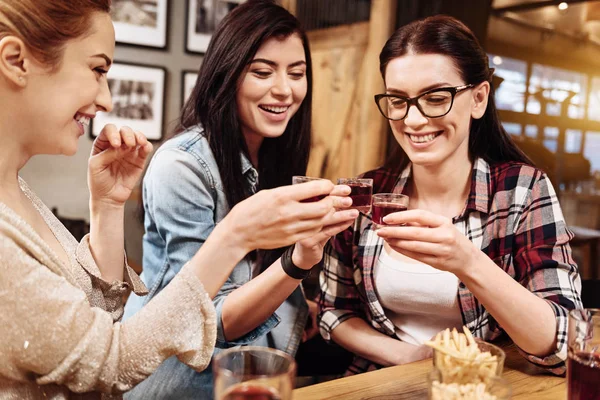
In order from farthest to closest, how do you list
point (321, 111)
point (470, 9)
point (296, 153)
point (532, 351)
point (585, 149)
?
1. point (321, 111)
2. point (470, 9)
3. point (585, 149)
4. point (296, 153)
5. point (532, 351)

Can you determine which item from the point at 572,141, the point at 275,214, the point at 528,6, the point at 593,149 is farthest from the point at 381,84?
the point at 275,214

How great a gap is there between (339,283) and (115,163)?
0.89 meters

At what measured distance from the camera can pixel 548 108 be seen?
126 inches

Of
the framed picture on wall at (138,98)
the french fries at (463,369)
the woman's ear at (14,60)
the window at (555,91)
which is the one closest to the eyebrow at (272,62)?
the woman's ear at (14,60)

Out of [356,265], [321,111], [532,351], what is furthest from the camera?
[321,111]

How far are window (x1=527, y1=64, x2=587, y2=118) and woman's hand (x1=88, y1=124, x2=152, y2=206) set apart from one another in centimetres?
254

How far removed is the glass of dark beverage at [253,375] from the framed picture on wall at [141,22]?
13.9 feet

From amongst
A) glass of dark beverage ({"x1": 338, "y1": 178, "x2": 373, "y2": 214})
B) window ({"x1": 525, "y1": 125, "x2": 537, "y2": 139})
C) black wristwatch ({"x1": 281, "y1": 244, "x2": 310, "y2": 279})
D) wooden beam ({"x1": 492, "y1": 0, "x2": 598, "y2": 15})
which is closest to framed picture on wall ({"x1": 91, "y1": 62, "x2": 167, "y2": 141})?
wooden beam ({"x1": 492, "y1": 0, "x2": 598, "y2": 15})

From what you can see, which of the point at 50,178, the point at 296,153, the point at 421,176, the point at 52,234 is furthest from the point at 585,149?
the point at 50,178

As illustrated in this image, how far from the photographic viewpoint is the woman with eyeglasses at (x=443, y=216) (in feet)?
5.61

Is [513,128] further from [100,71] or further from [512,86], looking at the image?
[100,71]

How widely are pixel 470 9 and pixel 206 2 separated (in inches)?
95.6

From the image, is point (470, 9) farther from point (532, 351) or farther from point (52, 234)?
point (52, 234)

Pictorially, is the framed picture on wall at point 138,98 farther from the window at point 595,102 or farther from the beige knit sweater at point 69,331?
the beige knit sweater at point 69,331
